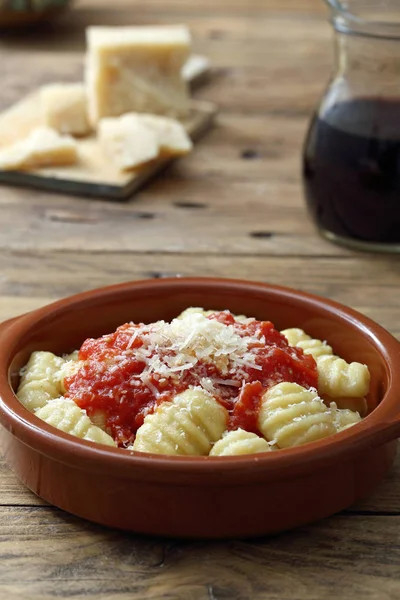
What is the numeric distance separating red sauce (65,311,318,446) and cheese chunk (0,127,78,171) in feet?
3.71

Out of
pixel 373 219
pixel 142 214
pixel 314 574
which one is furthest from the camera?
pixel 142 214

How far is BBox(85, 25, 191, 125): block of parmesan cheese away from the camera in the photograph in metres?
2.69

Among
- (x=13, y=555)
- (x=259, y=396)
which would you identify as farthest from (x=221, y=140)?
(x=13, y=555)

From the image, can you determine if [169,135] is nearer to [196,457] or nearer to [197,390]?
[197,390]

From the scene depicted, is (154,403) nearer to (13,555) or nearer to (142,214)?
(13,555)

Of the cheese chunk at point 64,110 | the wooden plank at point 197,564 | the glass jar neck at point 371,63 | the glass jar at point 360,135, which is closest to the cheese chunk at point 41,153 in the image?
the cheese chunk at point 64,110

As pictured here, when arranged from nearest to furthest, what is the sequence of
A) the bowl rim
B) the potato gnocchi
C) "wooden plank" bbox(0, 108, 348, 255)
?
the bowl rim < the potato gnocchi < "wooden plank" bbox(0, 108, 348, 255)

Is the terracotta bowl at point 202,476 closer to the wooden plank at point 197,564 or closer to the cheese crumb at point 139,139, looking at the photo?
the wooden plank at point 197,564

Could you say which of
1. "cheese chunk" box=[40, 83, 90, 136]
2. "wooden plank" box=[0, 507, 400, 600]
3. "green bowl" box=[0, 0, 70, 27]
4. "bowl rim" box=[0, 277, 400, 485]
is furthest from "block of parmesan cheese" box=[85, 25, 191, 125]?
"wooden plank" box=[0, 507, 400, 600]

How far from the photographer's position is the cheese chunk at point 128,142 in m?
2.42

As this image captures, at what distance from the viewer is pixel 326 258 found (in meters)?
2.14

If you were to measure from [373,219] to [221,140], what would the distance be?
0.79 meters

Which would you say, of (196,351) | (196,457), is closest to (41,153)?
(196,351)

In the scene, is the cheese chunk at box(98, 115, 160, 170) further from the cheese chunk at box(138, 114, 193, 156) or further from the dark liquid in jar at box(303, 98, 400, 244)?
the dark liquid in jar at box(303, 98, 400, 244)
